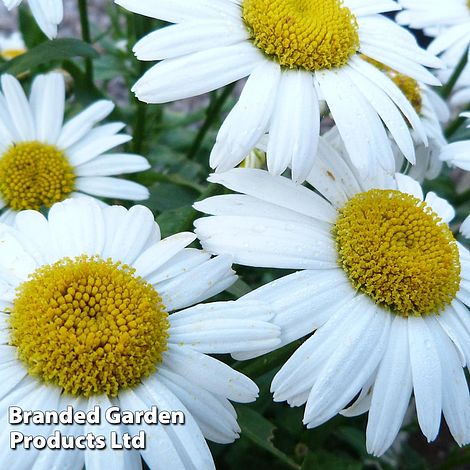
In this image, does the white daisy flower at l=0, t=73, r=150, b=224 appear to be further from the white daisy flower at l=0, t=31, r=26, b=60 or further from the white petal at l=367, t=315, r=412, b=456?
the white daisy flower at l=0, t=31, r=26, b=60

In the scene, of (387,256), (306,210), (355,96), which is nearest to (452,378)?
(387,256)

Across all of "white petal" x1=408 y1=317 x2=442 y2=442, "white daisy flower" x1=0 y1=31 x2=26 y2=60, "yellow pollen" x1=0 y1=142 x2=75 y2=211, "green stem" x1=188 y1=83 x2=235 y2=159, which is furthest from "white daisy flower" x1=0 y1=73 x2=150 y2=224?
"white daisy flower" x1=0 y1=31 x2=26 y2=60

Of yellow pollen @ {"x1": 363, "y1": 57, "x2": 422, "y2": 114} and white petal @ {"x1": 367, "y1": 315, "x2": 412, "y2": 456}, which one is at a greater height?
yellow pollen @ {"x1": 363, "y1": 57, "x2": 422, "y2": 114}

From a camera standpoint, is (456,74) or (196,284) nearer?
(196,284)

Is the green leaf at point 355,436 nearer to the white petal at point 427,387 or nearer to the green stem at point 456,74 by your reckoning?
the white petal at point 427,387

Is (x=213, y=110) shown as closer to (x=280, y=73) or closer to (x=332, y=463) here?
(x=280, y=73)

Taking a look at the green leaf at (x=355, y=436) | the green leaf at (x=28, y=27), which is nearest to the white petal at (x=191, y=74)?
the green leaf at (x=355, y=436)

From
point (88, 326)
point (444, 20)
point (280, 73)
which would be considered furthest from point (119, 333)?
point (444, 20)
